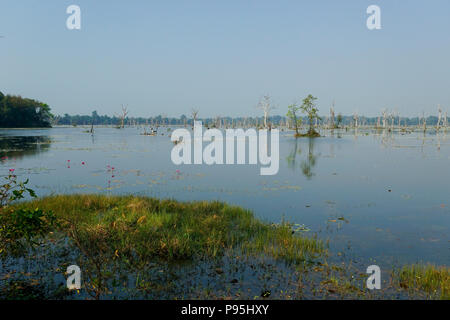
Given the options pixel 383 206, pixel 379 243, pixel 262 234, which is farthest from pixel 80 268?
pixel 383 206

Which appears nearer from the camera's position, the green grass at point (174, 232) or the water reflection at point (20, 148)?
the green grass at point (174, 232)

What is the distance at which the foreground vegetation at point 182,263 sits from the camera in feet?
19.9

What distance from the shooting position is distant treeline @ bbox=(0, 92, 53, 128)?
11231cm

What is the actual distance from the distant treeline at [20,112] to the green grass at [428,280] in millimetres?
138141

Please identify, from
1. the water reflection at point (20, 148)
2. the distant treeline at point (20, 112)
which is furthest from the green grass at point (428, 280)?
the distant treeline at point (20, 112)

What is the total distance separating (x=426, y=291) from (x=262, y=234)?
4.73 metres

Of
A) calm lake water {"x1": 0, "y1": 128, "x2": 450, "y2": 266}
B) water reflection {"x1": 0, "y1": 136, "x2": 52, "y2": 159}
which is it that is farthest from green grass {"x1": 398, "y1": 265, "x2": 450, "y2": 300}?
water reflection {"x1": 0, "y1": 136, "x2": 52, "y2": 159}

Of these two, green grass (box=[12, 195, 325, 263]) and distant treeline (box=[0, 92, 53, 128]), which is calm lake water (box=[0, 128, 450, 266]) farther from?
distant treeline (box=[0, 92, 53, 128])

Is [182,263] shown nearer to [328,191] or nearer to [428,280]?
[428,280]

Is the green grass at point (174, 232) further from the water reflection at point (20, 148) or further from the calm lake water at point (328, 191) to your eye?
the water reflection at point (20, 148)

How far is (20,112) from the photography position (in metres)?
119

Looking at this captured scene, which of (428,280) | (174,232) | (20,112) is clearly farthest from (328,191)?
(20,112)

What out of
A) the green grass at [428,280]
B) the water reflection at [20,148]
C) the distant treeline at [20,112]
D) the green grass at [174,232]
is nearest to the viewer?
the green grass at [428,280]

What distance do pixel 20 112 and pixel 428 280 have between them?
146014 millimetres
